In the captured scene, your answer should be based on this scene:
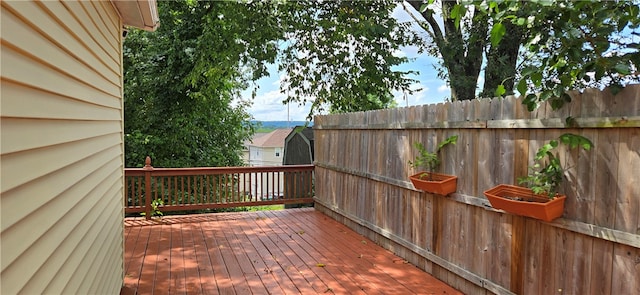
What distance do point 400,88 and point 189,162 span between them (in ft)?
18.1

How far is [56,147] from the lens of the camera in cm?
151

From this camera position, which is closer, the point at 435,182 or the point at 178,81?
the point at 435,182

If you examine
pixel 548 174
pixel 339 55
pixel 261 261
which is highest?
pixel 339 55

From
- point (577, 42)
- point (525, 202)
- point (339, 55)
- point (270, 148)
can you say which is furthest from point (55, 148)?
point (270, 148)

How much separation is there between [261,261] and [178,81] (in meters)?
6.33

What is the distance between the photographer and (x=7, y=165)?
1.03m

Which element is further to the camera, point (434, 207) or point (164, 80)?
point (164, 80)

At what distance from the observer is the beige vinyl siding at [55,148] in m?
1.06

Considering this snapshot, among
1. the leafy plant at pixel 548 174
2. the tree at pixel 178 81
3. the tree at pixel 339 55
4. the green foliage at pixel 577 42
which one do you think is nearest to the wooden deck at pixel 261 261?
the leafy plant at pixel 548 174

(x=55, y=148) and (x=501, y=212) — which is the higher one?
(x=55, y=148)

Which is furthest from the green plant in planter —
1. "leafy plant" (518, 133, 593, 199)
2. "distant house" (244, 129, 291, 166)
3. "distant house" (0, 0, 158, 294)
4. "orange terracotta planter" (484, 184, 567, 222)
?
"distant house" (244, 129, 291, 166)

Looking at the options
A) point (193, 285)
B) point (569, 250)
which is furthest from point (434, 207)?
point (193, 285)

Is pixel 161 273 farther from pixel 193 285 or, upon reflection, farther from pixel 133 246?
pixel 133 246

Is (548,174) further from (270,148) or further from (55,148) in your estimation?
(270,148)
